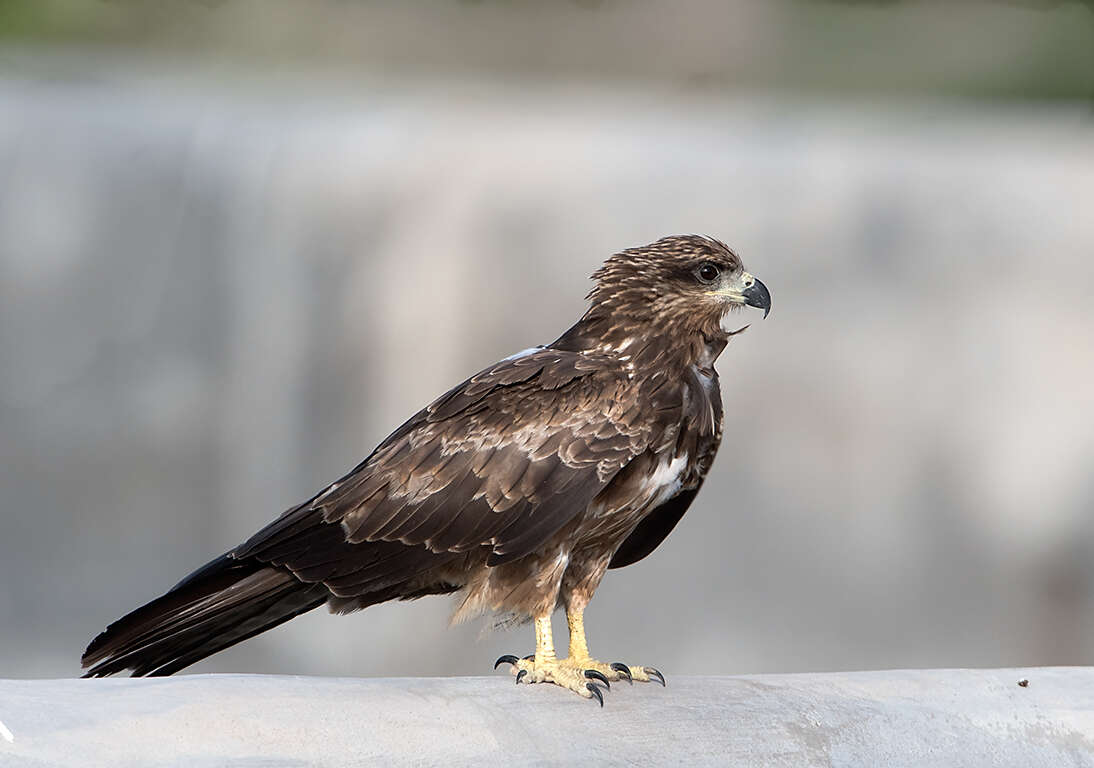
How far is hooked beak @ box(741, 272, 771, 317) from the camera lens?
3.49m

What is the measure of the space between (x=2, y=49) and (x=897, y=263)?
3947mm

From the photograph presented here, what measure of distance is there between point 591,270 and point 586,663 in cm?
331

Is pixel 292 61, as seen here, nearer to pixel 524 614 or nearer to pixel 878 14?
pixel 878 14

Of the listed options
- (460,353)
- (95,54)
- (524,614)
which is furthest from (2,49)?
(524,614)

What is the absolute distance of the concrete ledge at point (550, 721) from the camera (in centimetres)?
259

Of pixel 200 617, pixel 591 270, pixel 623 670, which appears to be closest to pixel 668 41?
pixel 591 270

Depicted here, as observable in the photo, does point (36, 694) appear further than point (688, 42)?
No

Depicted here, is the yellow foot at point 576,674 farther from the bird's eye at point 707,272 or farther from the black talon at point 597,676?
the bird's eye at point 707,272

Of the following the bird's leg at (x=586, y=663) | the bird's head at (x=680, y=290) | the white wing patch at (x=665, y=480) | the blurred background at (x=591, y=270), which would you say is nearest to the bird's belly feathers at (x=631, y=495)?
the white wing patch at (x=665, y=480)

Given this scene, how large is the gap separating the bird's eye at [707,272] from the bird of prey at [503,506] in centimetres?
6

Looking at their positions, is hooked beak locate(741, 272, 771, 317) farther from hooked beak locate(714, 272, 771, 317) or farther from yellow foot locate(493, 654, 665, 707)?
yellow foot locate(493, 654, 665, 707)

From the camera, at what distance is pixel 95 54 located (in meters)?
6.30

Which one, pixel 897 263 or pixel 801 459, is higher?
pixel 897 263

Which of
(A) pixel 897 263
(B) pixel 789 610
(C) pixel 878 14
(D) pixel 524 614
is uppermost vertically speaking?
(C) pixel 878 14
